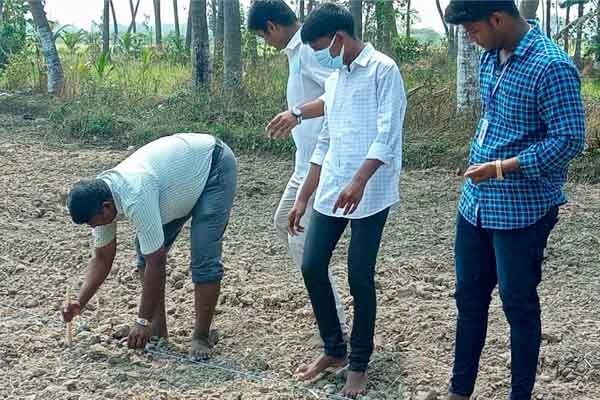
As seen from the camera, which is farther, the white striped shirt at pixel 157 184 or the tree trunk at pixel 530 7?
the tree trunk at pixel 530 7

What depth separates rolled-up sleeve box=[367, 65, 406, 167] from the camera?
339 cm

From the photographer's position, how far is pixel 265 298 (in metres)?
4.92

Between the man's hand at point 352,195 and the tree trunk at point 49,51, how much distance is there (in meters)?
10.7

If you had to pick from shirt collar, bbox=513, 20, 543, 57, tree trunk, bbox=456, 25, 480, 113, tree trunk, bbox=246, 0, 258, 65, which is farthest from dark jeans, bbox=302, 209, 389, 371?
tree trunk, bbox=246, 0, 258, 65

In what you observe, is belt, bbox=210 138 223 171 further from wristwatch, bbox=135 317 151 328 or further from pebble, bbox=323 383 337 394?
pebble, bbox=323 383 337 394

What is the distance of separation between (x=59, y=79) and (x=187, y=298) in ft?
30.5

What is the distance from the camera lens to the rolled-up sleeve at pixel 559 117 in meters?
2.86

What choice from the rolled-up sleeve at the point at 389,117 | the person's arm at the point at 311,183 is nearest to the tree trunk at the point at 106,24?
the person's arm at the point at 311,183

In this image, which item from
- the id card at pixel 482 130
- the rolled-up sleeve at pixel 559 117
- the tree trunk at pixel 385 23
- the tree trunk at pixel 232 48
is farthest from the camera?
the tree trunk at pixel 385 23

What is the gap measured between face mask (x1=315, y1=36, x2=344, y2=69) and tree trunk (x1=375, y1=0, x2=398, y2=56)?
9448mm

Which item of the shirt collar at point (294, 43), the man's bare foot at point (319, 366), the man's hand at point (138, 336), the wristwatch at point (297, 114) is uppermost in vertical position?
the shirt collar at point (294, 43)

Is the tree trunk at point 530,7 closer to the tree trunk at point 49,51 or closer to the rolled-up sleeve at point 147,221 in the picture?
the rolled-up sleeve at point 147,221

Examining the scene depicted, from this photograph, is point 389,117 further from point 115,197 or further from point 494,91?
point 115,197

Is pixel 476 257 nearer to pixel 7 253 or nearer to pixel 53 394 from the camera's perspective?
pixel 53 394
